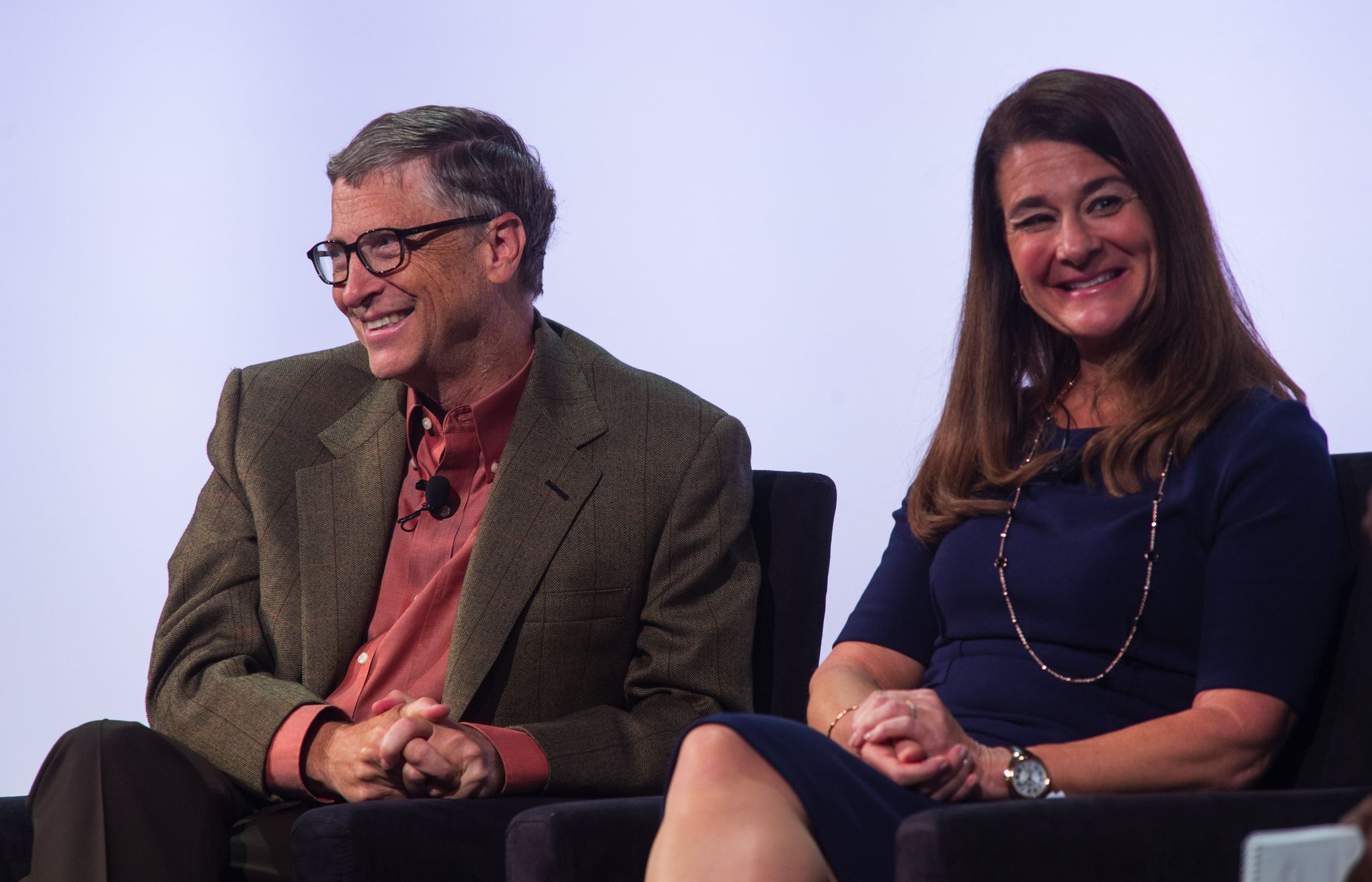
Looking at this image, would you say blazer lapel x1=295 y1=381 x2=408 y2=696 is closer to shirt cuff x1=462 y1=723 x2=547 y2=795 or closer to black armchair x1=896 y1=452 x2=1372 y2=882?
shirt cuff x1=462 y1=723 x2=547 y2=795

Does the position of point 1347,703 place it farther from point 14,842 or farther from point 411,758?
point 14,842

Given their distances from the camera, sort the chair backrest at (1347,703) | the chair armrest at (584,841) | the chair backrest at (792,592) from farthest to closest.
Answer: the chair backrest at (792,592) → the chair backrest at (1347,703) → the chair armrest at (584,841)

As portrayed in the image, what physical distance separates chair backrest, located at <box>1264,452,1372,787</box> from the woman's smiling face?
13.1 inches

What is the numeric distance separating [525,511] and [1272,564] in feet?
3.19

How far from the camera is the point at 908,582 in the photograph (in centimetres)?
191

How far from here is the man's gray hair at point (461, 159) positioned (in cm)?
216

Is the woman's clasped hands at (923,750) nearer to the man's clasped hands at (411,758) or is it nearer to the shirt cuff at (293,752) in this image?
the man's clasped hands at (411,758)

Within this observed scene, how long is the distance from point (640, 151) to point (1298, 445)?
157 cm

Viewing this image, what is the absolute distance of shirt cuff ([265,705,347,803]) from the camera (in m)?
1.85

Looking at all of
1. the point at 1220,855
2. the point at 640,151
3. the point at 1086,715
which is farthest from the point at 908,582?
the point at 640,151

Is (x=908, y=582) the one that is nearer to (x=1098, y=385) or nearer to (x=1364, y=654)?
(x=1098, y=385)

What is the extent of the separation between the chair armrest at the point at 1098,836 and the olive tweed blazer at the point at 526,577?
0.76 metres

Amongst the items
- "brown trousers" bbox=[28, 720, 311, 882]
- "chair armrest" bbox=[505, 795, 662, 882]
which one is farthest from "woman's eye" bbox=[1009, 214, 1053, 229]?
"brown trousers" bbox=[28, 720, 311, 882]

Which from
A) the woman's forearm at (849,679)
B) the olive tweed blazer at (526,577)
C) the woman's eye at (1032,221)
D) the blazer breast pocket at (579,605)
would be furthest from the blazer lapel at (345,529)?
the woman's eye at (1032,221)
